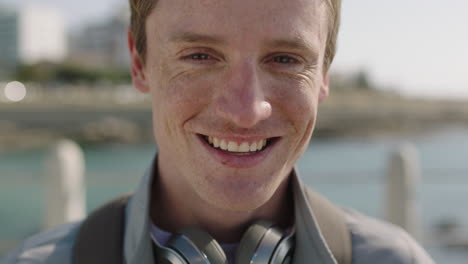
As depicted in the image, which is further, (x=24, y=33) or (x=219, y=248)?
(x=24, y=33)

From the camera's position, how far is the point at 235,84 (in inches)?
45.6

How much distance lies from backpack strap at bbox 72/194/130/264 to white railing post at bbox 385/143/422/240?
3525mm

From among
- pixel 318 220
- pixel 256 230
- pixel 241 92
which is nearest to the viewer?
pixel 241 92

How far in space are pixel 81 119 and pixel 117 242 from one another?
28.2 meters

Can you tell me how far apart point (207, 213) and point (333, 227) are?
341 millimetres

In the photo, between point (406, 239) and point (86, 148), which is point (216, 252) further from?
point (86, 148)

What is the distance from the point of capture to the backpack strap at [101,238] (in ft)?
4.33

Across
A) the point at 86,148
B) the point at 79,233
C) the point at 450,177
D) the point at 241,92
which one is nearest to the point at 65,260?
the point at 79,233

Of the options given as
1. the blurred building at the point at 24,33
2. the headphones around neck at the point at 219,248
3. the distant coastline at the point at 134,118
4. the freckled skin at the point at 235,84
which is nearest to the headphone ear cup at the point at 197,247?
the headphones around neck at the point at 219,248

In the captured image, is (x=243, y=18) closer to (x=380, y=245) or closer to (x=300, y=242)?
(x=300, y=242)

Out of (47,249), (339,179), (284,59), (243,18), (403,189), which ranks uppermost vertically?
(243,18)

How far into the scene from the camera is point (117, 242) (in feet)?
4.42

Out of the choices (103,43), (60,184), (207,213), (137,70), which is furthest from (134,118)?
(103,43)

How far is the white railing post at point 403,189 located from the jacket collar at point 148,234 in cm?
337
